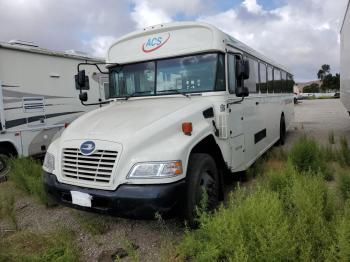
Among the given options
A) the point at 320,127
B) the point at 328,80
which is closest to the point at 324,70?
the point at 328,80

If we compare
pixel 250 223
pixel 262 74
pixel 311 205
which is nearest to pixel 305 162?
pixel 262 74

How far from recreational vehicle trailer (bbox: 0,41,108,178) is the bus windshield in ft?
9.49

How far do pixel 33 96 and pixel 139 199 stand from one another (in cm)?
586

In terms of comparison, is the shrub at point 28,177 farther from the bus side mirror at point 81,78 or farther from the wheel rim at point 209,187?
the wheel rim at point 209,187

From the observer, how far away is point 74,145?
13.4 feet

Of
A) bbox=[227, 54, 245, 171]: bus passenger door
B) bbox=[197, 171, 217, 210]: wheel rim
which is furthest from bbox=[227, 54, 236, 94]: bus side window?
bbox=[197, 171, 217, 210]: wheel rim

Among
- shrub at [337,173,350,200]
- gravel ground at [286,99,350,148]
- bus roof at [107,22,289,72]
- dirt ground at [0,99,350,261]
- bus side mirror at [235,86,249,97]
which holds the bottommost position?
dirt ground at [0,99,350,261]

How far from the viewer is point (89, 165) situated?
3.87 meters

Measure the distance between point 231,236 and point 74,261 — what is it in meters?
1.78

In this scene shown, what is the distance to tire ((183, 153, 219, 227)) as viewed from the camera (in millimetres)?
3881

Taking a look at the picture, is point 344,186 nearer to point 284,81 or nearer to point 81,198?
point 81,198

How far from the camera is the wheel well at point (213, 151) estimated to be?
464cm

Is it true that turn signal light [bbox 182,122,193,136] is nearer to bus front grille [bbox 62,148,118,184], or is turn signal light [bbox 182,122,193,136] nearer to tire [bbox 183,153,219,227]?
tire [bbox 183,153,219,227]

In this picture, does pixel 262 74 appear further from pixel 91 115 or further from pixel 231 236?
pixel 231 236
